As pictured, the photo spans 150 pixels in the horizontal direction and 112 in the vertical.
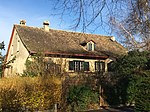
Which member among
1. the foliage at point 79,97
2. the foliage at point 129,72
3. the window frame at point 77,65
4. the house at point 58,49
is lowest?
the foliage at point 79,97

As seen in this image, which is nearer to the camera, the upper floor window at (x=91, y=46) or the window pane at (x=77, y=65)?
the window pane at (x=77, y=65)

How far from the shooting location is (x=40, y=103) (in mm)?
16219

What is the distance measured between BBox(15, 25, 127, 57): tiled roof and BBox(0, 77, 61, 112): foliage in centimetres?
1201

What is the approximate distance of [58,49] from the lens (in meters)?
30.8

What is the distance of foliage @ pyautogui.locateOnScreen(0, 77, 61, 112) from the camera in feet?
47.6

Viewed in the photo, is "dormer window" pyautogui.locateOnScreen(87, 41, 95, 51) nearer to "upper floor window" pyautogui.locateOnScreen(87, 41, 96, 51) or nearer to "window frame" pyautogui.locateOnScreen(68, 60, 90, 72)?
"upper floor window" pyautogui.locateOnScreen(87, 41, 96, 51)

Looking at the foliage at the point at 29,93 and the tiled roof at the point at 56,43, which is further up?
the tiled roof at the point at 56,43

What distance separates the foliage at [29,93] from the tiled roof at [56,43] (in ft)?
39.4

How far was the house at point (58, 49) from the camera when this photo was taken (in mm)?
30188

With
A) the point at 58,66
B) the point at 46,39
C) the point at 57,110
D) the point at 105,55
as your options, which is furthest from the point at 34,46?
the point at 57,110

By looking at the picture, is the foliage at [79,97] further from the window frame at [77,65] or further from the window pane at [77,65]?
the window pane at [77,65]

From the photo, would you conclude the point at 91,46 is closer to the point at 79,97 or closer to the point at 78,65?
the point at 78,65

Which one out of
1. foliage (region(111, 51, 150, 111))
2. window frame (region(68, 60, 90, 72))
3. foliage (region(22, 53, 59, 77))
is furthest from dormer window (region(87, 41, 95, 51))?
foliage (region(111, 51, 150, 111))

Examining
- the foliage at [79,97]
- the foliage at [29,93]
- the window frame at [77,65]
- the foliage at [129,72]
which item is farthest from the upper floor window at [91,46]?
the foliage at [29,93]
